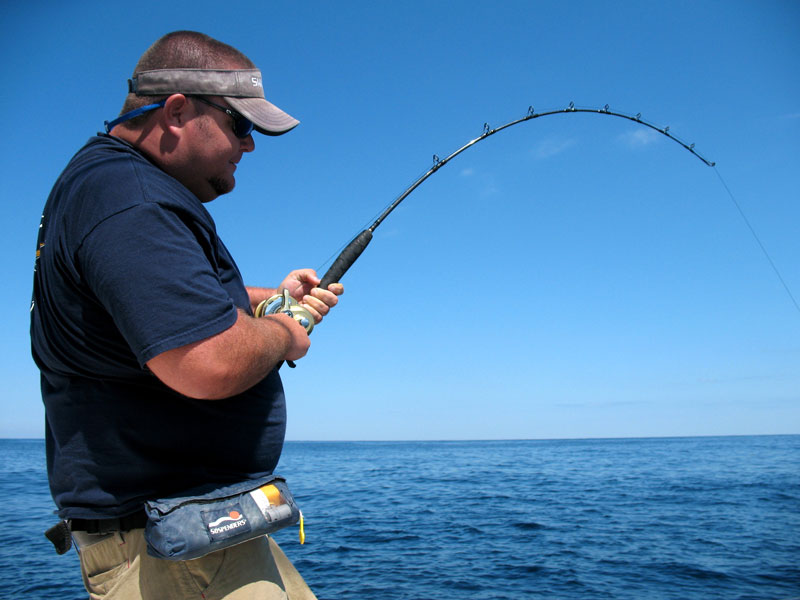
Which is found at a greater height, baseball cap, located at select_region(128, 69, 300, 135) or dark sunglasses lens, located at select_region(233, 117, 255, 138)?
baseball cap, located at select_region(128, 69, 300, 135)

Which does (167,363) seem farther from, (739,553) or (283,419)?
(739,553)

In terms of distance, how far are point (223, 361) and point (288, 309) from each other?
762 mm

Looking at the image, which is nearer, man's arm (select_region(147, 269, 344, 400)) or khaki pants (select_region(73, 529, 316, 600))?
man's arm (select_region(147, 269, 344, 400))

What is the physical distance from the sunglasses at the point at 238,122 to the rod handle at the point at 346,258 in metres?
1.02

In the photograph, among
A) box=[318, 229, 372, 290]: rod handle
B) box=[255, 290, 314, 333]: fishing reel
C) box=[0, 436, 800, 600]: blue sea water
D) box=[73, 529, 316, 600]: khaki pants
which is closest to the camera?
box=[73, 529, 316, 600]: khaki pants

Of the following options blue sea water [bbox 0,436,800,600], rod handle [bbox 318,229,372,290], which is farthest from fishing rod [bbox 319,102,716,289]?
blue sea water [bbox 0,436,800,600]

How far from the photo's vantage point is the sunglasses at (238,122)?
1744 millimetres

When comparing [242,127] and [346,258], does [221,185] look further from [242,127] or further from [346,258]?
[346,258]

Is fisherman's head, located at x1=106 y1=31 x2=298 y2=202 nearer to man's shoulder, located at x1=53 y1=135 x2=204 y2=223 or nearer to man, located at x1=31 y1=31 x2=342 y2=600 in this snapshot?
man, located at x1=31 y1=31 x2=342 y2=600

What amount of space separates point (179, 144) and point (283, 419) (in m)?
0.94

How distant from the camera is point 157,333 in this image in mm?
1312

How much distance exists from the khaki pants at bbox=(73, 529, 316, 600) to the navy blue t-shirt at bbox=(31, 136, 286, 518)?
0.48 feet

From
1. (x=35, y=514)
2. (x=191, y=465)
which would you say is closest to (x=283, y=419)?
A: (x=191, y=465)

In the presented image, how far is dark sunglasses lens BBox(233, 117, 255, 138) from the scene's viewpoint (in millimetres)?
1792
